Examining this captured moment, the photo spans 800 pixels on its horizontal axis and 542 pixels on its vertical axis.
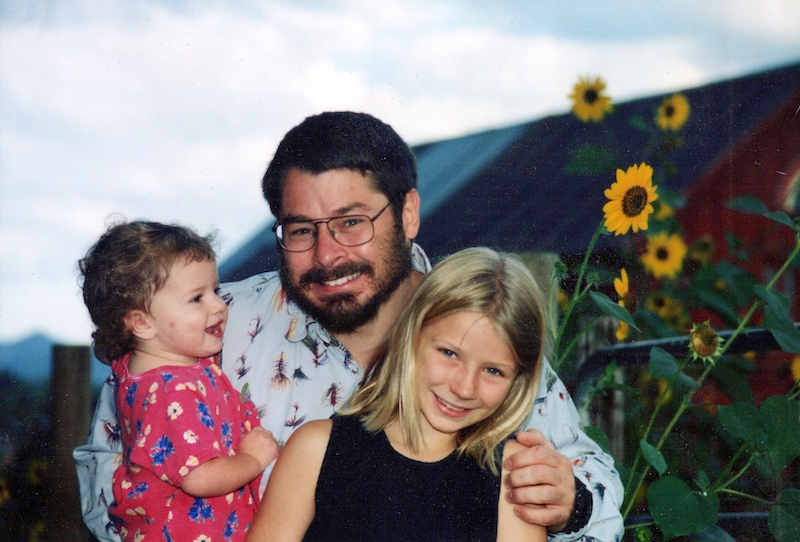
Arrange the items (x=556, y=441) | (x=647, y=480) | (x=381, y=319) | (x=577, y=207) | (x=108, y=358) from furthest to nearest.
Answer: (x=577, y=207) → (x=647, y=480) → (x=381, y=319) → (x=556, y=441) → (x=108, y=358)

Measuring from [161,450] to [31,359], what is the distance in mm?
771

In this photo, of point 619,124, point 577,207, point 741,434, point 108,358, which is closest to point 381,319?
point 108,358

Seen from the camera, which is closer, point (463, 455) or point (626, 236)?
point (463, 455)

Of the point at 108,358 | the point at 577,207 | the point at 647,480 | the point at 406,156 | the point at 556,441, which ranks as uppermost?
the point at 406,156

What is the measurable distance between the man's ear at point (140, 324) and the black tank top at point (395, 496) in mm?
489

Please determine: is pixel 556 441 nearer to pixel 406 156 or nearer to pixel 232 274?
pixel 406 156

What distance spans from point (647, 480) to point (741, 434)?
0.66m

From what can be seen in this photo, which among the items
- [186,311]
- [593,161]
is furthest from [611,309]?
[186,311]

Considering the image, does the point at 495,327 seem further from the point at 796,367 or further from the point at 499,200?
the point at 796,367

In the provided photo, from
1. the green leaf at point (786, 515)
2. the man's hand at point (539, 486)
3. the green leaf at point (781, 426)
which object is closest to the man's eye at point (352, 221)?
the man's hand at point (539, 486)

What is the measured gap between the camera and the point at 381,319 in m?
2.12

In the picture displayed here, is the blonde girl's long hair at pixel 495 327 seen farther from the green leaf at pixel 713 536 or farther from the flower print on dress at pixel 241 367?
the green leaf at pixel 713 536

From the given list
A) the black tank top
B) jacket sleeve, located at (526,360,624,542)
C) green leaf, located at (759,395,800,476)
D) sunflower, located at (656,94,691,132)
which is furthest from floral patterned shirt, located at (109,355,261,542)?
sunflower, located at (656,94,691,132)

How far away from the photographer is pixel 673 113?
93.7 inches
